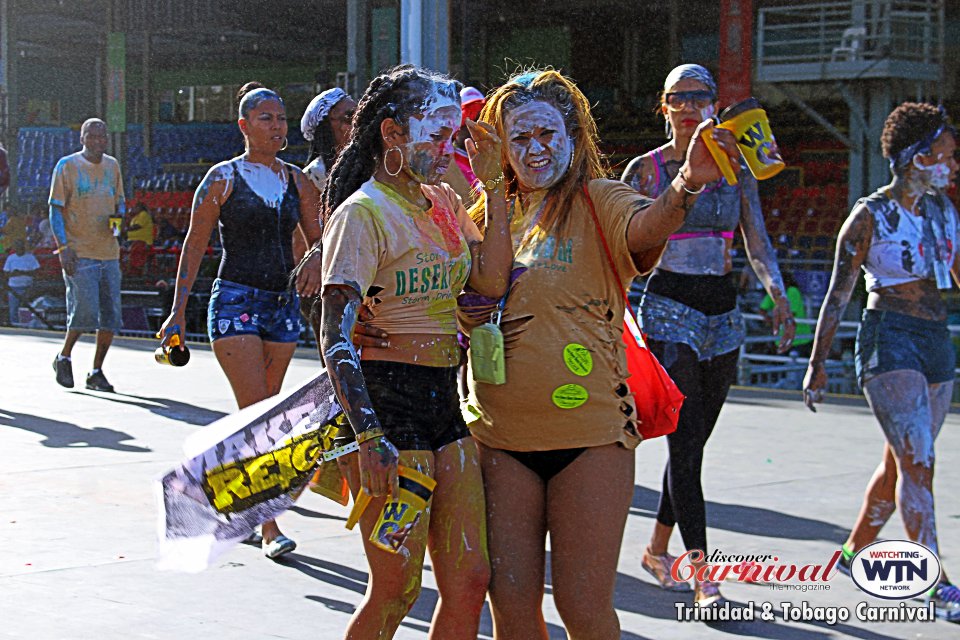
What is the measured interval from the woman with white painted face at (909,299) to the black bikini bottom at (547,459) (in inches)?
81.3

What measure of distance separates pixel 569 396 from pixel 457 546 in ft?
1.65

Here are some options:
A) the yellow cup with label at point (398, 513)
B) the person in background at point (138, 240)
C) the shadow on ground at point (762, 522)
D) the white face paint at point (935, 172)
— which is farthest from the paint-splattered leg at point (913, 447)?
the person in background at point (138, 240)

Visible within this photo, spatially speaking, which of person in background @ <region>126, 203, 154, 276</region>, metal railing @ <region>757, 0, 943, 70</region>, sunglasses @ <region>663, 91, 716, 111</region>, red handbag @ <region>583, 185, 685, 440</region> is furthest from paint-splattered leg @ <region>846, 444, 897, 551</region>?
person in background @ <region>126, 203, 154, 276</region>

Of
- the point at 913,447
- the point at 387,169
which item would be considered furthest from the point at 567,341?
the point at 913,447

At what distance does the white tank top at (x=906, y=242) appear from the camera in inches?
208

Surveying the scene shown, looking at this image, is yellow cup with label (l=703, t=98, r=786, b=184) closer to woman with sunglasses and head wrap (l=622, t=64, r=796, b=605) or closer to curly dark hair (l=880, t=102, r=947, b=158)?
woman with sunglasses and head wrap (l=622, t=64, r=796, b=605)

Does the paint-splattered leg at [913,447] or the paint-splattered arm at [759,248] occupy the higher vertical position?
the paint-splattered arm at [759,248]

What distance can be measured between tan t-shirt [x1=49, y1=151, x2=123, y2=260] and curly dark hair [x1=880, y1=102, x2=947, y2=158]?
725cm

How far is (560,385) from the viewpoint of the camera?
3662 millimetres

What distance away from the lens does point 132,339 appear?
15.6 m

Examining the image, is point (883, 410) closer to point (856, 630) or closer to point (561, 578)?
point (856, 630)

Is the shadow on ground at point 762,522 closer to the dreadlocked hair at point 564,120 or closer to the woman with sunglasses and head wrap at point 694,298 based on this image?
the woman with sunglasses and head wrap at point 694,298

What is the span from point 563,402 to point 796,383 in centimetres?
997

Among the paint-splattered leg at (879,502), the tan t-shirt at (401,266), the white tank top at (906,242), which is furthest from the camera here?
the paint-splattered leg at (879,502)
